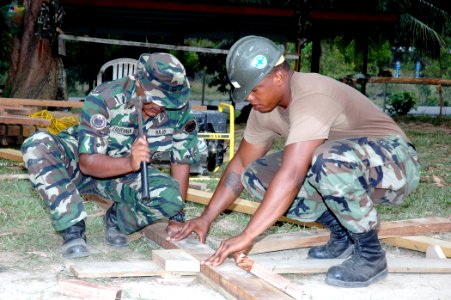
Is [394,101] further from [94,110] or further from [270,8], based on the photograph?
[94,110]

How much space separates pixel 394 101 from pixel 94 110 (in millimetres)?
18710

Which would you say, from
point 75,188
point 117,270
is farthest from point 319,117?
point 75,188

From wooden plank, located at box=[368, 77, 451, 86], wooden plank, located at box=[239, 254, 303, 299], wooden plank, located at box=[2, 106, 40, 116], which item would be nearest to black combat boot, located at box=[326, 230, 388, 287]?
wooden plank, located at box=[239, 254, 303, 299]

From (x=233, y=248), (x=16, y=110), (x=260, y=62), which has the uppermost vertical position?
(x=260, y=62)

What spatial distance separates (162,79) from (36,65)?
808cm

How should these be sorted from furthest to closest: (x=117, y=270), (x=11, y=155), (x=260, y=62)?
(x=11, y=155) → (x=117, y=270) → (x=260, y=62)

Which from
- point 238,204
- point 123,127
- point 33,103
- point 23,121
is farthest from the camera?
point 33,103

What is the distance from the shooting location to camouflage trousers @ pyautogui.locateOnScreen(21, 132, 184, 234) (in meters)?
4.02

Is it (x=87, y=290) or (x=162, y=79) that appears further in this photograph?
(x=162, y=79)

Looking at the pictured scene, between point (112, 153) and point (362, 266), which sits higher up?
point (112, 153)

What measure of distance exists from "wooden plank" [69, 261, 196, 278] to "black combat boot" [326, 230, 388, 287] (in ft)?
2.40

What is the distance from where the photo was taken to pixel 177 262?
12.0ft

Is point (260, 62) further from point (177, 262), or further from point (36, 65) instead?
point (36, 65)

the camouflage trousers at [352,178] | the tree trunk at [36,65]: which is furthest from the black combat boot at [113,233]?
the tree trunk at [36,65]
